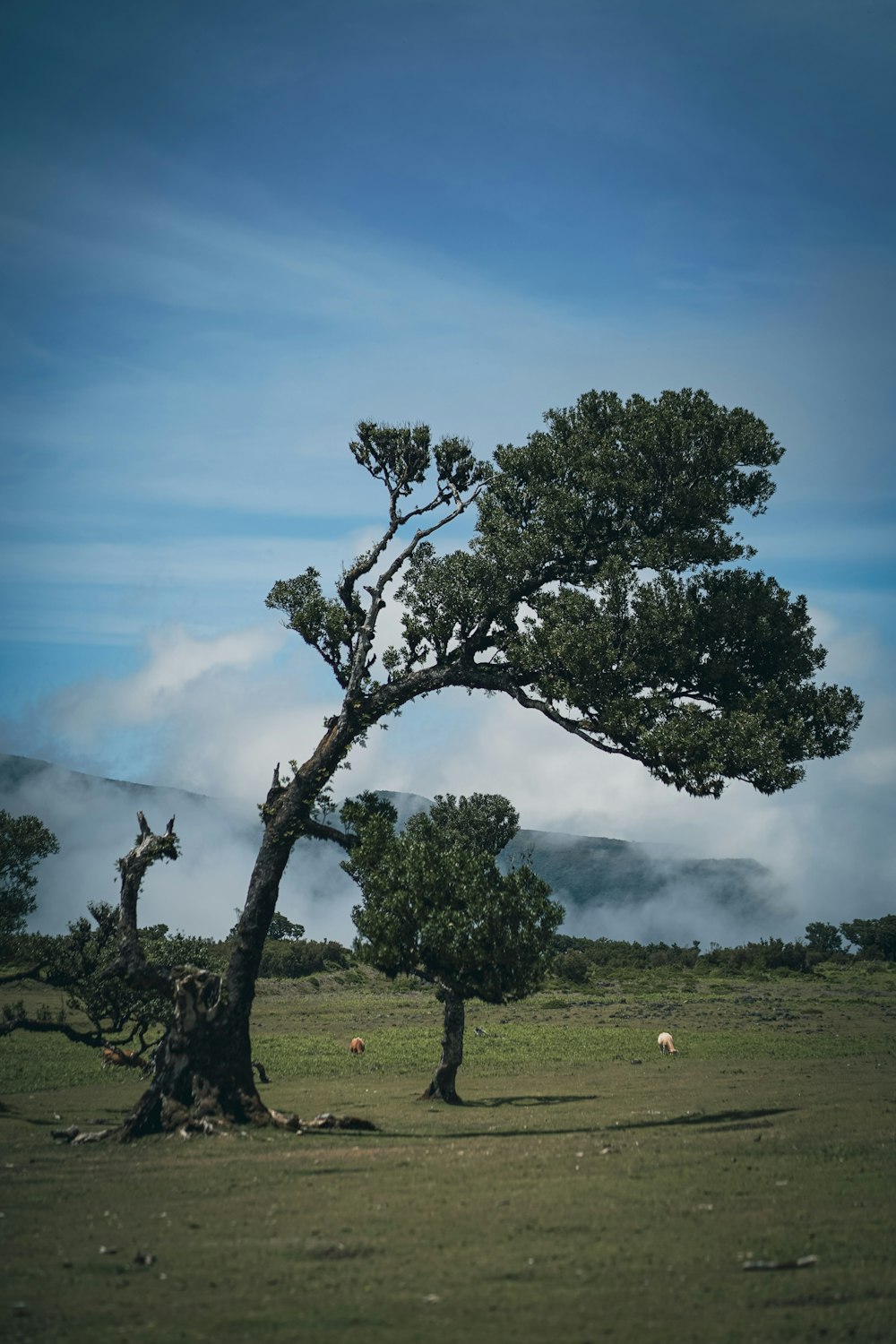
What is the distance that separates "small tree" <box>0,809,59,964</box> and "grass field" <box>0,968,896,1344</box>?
12908 mm

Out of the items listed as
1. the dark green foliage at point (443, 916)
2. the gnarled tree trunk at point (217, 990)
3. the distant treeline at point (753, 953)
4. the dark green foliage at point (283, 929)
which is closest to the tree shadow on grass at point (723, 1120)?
the dark green foliage at point (443, 916)

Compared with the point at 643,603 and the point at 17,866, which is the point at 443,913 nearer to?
the point at 643,603

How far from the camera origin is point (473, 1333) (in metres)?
10.6

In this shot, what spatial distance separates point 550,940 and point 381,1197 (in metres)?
13.6

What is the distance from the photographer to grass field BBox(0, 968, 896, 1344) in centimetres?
1117

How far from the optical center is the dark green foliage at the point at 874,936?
Result: 11006cm

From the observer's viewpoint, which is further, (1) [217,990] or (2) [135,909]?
(2) [135,909]

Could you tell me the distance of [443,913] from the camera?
28.3 meters

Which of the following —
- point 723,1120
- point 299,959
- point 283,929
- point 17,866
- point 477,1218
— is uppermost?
point 17,866

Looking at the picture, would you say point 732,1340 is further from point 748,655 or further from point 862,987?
point 862,987

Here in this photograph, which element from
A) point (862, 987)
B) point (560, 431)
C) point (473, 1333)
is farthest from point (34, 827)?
point (862, 987)

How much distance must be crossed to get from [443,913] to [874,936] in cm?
9892

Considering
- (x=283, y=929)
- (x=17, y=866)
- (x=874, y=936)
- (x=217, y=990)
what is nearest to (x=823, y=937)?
(x=874, y=936)

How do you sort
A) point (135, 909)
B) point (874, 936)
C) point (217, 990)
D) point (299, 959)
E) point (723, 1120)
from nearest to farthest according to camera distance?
point (723, 1120) → point (217, 990) → point (135, 909) → point (299, 959) → point (874, 936)
